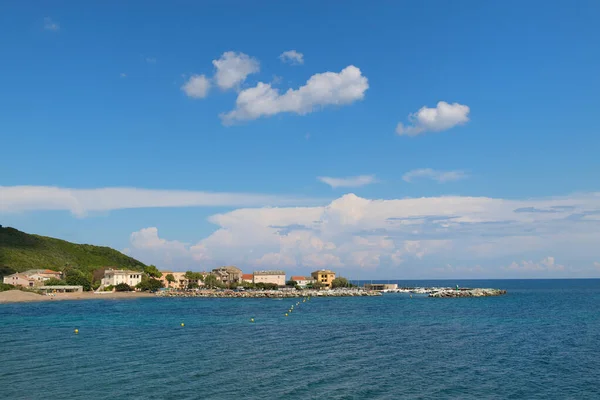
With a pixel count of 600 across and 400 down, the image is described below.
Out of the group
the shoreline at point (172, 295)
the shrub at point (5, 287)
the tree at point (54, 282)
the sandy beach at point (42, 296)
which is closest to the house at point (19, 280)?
the tree at point (54, 282)

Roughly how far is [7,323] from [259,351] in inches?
1844

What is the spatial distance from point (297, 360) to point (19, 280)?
474 ft

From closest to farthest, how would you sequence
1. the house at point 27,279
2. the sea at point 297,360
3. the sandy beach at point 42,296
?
the sea at point 297,360
the sandy beach at point 42,296
the house at point 27,279

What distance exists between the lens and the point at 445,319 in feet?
277

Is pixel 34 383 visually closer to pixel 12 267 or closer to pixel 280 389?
pixel 280 389

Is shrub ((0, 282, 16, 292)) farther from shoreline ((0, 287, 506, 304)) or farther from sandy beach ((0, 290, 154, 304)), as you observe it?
sandy beach ((0, 290, 154, 304))

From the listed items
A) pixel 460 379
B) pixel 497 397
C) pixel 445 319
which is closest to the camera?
pixel 497 397

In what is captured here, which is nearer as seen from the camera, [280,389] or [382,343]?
[280,389]

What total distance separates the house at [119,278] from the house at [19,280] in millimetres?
24882

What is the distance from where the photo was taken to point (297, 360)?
4550 cm

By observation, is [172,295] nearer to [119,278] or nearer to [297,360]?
[119,278]

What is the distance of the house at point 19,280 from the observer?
157 m

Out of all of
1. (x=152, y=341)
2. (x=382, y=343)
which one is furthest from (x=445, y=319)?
(x=152, y=341)

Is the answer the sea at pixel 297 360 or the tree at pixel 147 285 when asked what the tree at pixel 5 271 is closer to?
the tree at pixel 147 285
